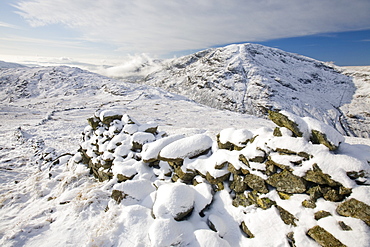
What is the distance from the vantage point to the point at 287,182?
16.3 feet

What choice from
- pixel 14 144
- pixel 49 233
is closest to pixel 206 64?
pixel 14 144

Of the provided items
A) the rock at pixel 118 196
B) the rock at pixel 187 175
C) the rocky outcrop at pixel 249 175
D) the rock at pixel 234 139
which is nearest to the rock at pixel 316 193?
the rocky outcrop at pixel 249 175

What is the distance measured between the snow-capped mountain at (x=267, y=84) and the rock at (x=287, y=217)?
88477 mm

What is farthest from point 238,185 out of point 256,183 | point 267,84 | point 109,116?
point 267,84

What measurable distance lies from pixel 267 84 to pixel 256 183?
4471 inches

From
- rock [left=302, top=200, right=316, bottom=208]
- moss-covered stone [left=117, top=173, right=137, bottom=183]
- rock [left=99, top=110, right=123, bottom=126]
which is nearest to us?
rock [left=302, top=200, right=316, bottom=208]

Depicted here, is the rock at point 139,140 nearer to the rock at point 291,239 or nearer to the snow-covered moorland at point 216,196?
the snow-covered moorland at point 216,196

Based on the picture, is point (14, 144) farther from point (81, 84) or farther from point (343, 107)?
point (343, 107)

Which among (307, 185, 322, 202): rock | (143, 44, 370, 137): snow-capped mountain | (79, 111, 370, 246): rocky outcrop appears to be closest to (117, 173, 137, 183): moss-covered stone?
(79, 111, 370, 246): rocky outcrop

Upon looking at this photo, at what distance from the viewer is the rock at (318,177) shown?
4.34m

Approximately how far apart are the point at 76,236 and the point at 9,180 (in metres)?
9.81

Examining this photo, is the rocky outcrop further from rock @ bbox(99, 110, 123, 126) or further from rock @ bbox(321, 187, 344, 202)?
rock @ bbox(99, 110, 123, 126)

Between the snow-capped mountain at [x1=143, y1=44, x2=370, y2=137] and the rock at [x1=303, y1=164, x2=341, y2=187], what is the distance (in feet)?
289

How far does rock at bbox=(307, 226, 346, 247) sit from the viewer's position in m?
3.72
